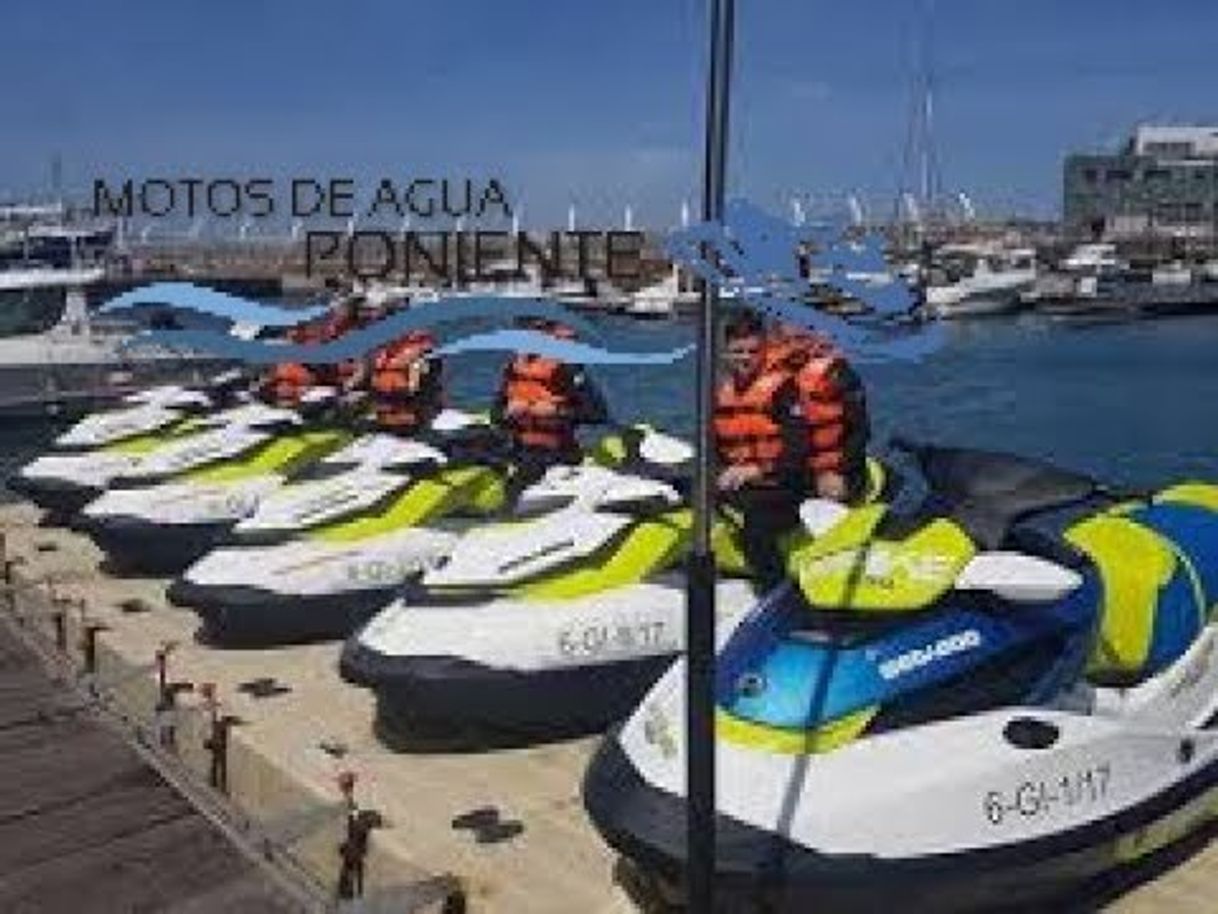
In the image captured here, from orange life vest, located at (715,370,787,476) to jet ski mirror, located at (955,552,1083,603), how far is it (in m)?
2.75

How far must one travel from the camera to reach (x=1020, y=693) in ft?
24.1

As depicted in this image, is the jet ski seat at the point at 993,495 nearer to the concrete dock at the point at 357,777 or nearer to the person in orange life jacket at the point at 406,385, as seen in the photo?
the concrete dock at the point at 357,777

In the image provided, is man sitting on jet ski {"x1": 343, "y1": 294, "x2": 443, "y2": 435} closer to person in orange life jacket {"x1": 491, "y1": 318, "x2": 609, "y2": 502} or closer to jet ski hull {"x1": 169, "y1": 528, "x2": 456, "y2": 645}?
person in orange life jacket {"x1": 491, "y1": 318, "x2": 609, "y2": 502}

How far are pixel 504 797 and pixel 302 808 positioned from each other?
1.06 meters

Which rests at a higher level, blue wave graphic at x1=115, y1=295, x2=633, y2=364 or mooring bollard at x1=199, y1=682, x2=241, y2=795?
blue wave graphic at x1=115, y1=295, x2=633, y2=364

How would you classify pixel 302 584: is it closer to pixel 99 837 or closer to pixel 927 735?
pixel 99 837

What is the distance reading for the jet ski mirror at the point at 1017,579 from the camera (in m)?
7.27

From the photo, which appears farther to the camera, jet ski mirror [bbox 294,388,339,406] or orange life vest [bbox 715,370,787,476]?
jet ski mirror [bbox 294,388,339,406]

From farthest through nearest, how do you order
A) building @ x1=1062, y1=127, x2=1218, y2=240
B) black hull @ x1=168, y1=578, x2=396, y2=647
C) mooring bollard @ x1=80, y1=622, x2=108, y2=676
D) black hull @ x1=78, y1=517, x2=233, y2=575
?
building @ x1=1062, y1=127, x2=1218, y2=240
black hull @ x1=78, y1=517, x2=233, y2=575
black hull @ x1=168, y1=578, x2=396, y2=647
mooring bollard @ x1=80, y1=622, x2=108, y2=676

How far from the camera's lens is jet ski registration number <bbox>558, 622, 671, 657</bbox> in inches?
382

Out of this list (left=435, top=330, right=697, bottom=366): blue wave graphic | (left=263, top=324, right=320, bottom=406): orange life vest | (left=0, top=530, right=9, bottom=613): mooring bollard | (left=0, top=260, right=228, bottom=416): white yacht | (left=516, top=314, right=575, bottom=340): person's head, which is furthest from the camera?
(left=0, top=260, right=228, bottom=416): white yacht

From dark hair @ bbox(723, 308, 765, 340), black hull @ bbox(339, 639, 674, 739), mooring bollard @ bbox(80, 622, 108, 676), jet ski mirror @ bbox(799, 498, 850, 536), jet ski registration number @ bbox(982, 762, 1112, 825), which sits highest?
→ dark hair @ bbox(723, 308, 765, 340)

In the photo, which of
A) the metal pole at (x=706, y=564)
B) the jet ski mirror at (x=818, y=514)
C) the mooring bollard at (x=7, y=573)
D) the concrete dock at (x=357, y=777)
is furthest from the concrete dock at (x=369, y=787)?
the jet ski mirror at (x=818, y=514)

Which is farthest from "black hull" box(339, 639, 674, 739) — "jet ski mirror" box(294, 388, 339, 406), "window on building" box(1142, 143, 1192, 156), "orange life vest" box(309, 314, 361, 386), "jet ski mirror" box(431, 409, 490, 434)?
"window on building" box(1142, 143, 1192, 156)
